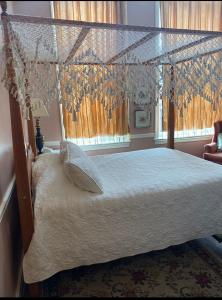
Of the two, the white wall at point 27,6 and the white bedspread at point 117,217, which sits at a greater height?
the white wall at point 27,6

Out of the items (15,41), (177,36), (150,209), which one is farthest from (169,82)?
(15,41)

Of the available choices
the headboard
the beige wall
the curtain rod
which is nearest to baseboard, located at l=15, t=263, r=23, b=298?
the beige wall

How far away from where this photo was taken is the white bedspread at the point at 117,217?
1.58 meters

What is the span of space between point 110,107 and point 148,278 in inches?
59.9

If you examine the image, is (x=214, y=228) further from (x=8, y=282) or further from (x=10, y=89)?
(x=10, y=89)

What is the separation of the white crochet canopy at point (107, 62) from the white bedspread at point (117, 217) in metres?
0.68

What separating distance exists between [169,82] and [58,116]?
86.2 inches

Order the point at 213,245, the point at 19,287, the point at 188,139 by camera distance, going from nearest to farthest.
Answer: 1. the point at 19,287
2. the point at 213,245
3. the point at 188,139

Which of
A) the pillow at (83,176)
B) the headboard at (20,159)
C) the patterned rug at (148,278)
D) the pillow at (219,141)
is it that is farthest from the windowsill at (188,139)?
the headboard at (20,159)

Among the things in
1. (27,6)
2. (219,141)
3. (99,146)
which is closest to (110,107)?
(27,6)

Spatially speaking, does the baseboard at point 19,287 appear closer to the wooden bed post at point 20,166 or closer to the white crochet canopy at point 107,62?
the wooden bed post at point 20,166

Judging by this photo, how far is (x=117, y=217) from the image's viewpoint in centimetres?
170

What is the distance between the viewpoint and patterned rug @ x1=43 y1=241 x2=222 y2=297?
65.1 inches

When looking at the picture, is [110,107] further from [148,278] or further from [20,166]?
[148,278]
